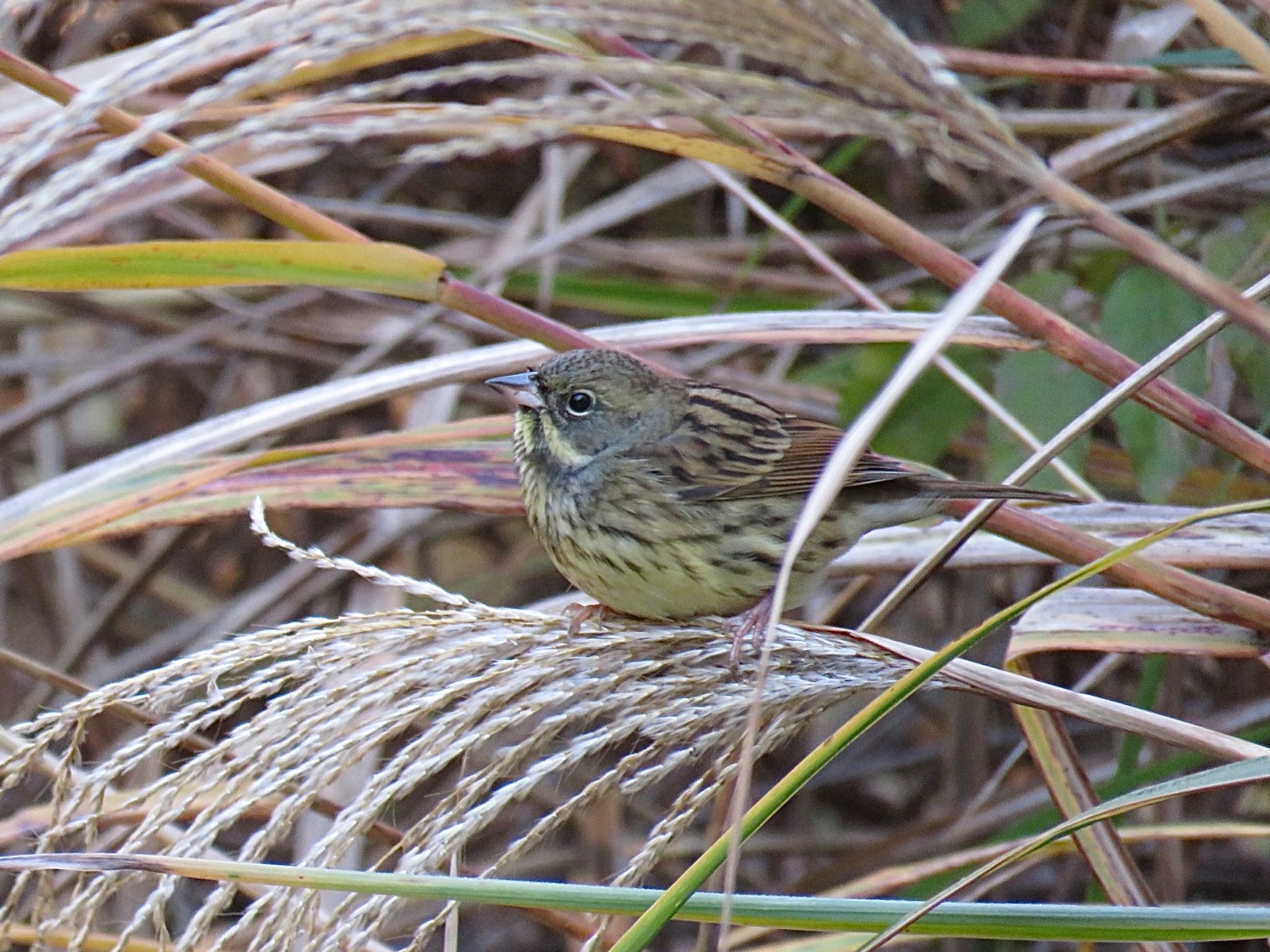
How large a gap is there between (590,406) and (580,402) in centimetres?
2

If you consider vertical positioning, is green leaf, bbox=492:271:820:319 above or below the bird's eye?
above

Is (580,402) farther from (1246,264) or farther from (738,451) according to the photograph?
(1246,264)

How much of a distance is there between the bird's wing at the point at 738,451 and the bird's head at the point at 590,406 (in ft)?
0.18

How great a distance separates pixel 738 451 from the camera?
2625 mm

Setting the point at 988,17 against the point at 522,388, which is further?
the point at 988,17

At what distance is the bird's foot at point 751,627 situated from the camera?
5.70ft

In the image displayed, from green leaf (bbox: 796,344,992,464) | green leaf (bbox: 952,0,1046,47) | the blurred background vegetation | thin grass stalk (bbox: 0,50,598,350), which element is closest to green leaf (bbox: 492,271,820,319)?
the blurred background vegetation

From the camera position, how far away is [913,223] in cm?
379

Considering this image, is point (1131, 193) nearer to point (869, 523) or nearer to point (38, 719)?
point (869, 523)

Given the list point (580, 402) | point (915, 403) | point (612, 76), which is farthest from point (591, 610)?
point (612, 76)

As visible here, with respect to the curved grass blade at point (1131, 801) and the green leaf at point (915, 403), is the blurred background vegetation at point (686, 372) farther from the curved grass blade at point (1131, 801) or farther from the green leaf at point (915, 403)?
the curved grass blade at point (1131, 801)

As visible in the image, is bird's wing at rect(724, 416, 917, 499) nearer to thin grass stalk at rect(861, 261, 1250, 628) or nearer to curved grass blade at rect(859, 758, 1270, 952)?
thin grass stalk at rect(861, 261, 1250, 628)

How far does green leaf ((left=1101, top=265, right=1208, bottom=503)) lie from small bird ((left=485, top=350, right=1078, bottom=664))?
1.12ft

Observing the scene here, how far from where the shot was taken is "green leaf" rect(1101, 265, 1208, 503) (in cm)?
233
